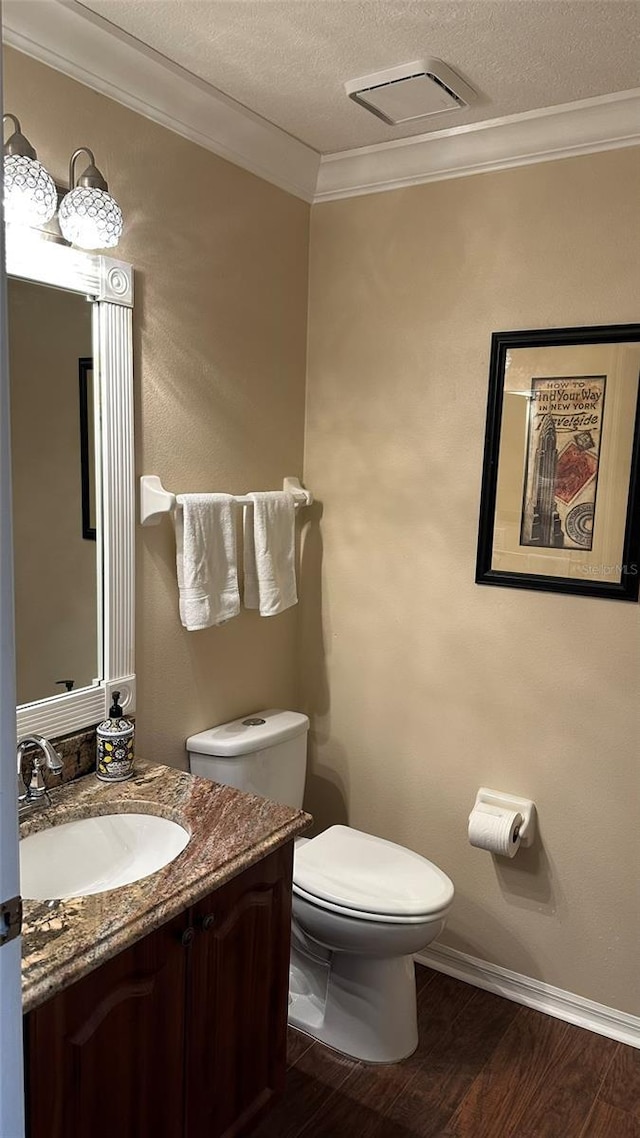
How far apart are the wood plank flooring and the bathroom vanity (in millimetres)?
285

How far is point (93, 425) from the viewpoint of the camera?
1.89 meters

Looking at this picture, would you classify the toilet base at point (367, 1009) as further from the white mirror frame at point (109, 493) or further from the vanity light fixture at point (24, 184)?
the vanity light fixture at point (24, 184)

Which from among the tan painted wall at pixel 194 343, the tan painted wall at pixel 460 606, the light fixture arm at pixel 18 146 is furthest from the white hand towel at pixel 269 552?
the light fixture arm at pixel 18 146

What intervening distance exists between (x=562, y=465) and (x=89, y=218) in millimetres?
1318

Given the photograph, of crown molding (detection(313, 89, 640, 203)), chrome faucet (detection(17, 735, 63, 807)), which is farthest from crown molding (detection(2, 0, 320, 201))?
chrome faucet (detection(17, 735, 63, 807))

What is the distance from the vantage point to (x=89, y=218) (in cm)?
167

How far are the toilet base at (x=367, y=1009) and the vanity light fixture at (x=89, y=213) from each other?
6.08 ft

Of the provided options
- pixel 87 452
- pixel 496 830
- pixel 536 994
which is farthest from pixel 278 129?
pixel 536 994

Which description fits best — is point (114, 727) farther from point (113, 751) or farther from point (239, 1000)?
point (239, 1000)

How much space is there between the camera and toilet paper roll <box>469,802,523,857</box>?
7.32ft

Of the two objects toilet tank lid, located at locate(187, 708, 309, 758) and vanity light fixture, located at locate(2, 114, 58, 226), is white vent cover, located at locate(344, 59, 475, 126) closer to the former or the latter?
vanity light fixture, located at locate(2, 114, 58, 226)

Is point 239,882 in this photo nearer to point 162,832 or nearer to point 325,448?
point 162,832

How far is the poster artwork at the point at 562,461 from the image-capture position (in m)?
2.15

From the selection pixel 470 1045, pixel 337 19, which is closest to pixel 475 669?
pixel 470 1045
